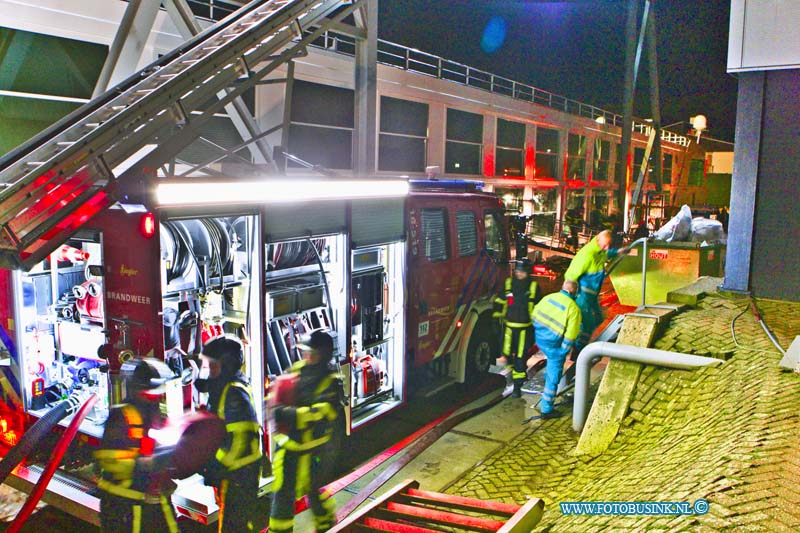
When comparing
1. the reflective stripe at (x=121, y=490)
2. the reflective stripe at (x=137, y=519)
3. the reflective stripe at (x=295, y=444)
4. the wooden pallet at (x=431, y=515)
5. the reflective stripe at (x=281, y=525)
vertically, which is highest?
the reflective stripe at (x=295, y=444)

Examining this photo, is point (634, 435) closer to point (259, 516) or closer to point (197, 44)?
point (259, 516)

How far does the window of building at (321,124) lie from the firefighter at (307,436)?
8.91 m

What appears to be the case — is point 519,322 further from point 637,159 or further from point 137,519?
point 637,159

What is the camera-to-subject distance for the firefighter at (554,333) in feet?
22.0

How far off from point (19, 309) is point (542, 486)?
4480mm

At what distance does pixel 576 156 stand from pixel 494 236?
2381cm

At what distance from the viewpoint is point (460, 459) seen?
595 cm

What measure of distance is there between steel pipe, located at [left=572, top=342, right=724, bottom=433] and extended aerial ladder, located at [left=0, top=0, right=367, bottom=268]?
166 inches

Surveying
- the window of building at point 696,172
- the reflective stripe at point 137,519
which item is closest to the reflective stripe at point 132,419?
the reflective stripe at point 137,519

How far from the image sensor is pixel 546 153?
27.3m

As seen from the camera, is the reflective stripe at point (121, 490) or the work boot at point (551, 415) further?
the work boot at point (551, 415)

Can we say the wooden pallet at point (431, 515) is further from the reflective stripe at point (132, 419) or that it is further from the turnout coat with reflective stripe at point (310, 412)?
the reflective stripe at point (132, 419)

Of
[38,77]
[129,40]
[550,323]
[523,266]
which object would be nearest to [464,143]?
[523,266]

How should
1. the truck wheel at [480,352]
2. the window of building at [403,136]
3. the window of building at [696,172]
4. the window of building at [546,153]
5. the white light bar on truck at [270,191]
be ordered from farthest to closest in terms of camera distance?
the window of building at [696,172]
the window of building at [546,153]
the window of building at [403,136]
the truck wheel at [480,352]
the white light bar on truck at [270,191]
